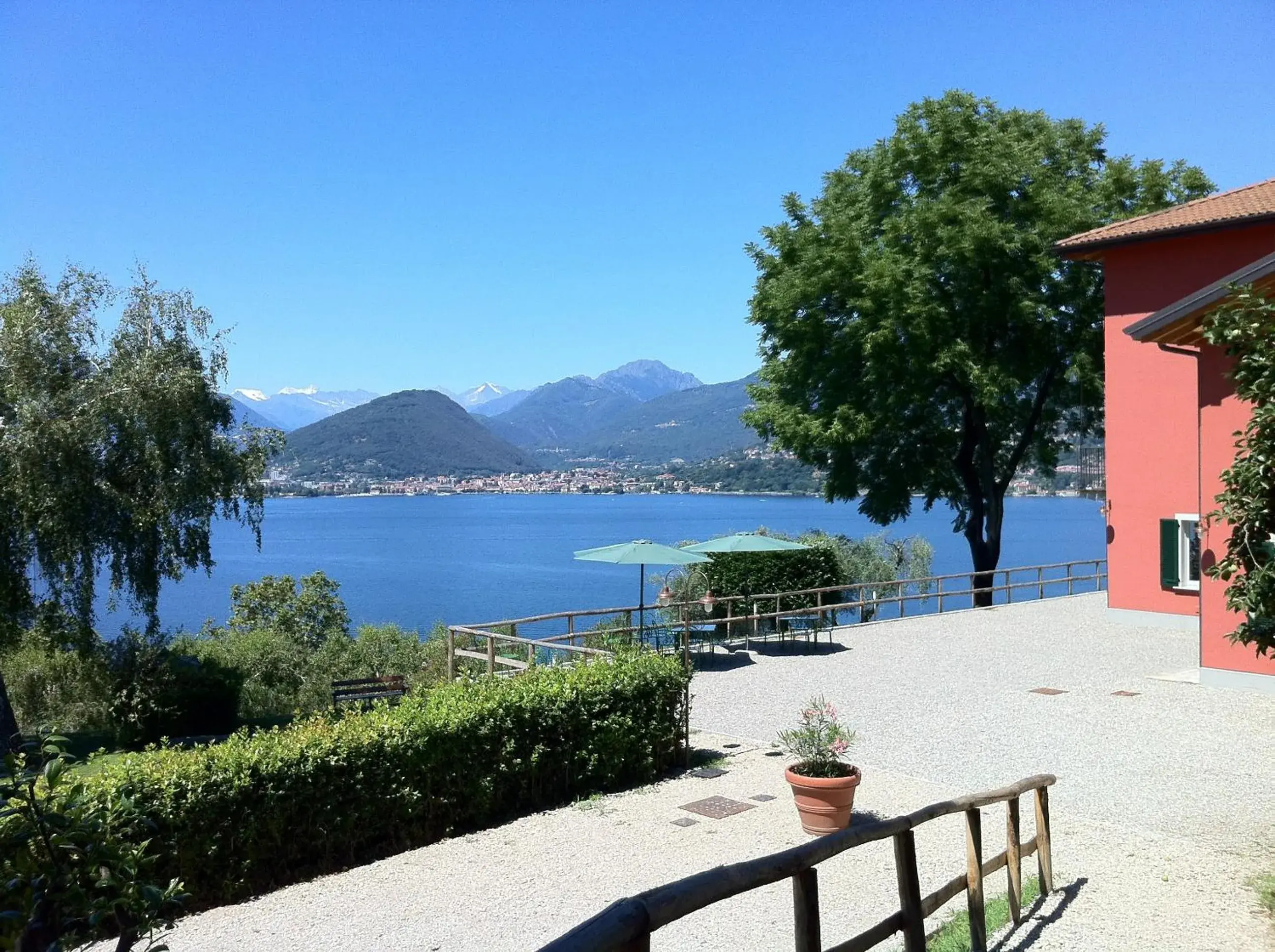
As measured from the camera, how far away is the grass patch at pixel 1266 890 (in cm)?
570

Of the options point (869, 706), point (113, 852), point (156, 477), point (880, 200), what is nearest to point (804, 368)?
point (880, 200)

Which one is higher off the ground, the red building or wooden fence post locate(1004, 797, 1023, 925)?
the red building

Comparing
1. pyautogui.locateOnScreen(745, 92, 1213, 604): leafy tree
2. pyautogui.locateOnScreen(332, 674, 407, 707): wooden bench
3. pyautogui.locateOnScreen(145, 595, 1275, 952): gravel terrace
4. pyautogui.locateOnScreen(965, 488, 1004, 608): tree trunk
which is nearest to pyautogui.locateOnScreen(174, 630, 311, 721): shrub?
pyautogui.locateOnScreen(332, 674, 407, 707): wooden bench

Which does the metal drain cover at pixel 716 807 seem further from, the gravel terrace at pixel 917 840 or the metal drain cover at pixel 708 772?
the metal drain cover at pixel 708 772

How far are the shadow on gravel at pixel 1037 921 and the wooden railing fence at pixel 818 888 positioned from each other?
95 millimetres

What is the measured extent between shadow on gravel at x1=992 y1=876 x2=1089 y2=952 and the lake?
28617 millimetres

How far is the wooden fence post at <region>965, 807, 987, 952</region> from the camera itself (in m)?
4.78

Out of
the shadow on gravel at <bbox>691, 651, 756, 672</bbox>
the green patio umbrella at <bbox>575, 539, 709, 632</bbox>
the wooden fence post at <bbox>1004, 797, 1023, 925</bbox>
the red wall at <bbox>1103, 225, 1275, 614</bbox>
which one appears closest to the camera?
the wooden fence post at <bbox>1004, 797, 1023, 925</bbox>

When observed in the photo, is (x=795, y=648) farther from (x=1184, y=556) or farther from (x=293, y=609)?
(x=293, y=609)

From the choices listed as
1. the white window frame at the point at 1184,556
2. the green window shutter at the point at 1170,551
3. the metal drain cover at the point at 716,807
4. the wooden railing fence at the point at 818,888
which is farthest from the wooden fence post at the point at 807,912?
the green window shutter at the point at 1170,551

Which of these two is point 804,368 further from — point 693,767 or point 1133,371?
point 693,767

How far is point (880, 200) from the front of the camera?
79.6 feet

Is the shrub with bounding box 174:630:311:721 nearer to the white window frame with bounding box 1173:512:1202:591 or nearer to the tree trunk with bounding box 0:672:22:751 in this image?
the tree trunk with bounding box 0:672:22:751

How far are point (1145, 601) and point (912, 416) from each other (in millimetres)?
7308
